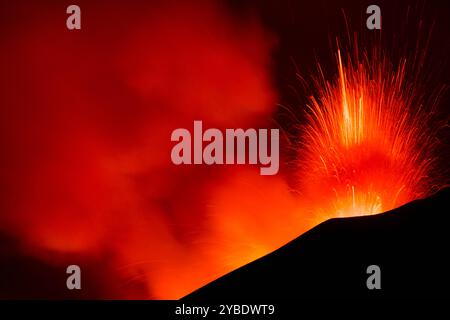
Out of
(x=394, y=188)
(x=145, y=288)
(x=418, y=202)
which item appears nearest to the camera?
(x=418, y=202)

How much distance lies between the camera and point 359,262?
9.19m

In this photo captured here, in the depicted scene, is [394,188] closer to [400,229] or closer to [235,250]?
[400,229]

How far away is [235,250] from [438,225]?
5.55m

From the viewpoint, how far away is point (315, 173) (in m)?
12.8

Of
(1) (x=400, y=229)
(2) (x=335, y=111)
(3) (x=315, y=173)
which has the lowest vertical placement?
(1) (x=400, y=229)

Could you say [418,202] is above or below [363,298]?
above

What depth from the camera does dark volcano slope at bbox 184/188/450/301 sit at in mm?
8812

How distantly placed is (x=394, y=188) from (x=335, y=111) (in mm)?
1795

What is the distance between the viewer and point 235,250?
14055mm

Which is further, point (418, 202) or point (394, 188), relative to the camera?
point (394, 188)

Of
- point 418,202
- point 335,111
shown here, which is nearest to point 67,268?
point 335,111

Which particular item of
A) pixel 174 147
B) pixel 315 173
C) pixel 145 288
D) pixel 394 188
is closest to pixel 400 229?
pixel 394 188

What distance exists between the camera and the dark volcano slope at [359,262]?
8.81m
